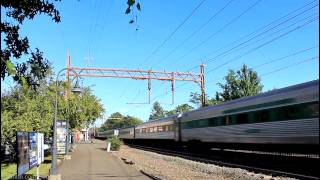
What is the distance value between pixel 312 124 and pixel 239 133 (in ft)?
28.3

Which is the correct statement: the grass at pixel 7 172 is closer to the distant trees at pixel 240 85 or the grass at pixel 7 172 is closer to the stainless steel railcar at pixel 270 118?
the stainless steel railcar at pixel 270 118

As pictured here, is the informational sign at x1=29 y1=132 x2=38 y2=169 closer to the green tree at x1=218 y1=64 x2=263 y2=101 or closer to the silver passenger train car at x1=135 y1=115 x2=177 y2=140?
the silver passenger train car at x1=135 y1=115 x2=177 y2=140

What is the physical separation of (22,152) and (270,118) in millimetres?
13610

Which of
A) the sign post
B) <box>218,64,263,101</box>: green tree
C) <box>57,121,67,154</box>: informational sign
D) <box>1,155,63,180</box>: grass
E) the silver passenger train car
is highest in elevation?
<box>218,64,263,101</box>: green tree

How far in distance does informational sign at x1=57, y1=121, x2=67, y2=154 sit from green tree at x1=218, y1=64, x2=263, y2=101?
→ 145 ft

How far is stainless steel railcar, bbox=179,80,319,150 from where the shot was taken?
20875 millimetres

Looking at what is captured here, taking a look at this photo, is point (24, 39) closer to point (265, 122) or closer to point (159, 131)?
point (265, 122)

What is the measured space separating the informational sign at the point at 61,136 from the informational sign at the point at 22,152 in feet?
65.7

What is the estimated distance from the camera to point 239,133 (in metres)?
29.0

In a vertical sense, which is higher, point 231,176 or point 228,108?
point 228,108

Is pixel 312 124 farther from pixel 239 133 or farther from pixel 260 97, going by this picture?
pixel 239 133

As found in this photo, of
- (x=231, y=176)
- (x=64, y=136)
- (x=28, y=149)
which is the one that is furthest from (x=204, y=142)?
(x=28, y=149)

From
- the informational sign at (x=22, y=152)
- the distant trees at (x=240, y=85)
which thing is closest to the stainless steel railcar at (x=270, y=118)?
the informational sign at (x=22, y=152)

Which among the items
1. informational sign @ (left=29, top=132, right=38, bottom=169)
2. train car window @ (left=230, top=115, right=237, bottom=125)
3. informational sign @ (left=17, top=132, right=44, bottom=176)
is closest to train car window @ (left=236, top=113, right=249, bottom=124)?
train car window @ (left=230, top=115, right=237, bottom=125)
